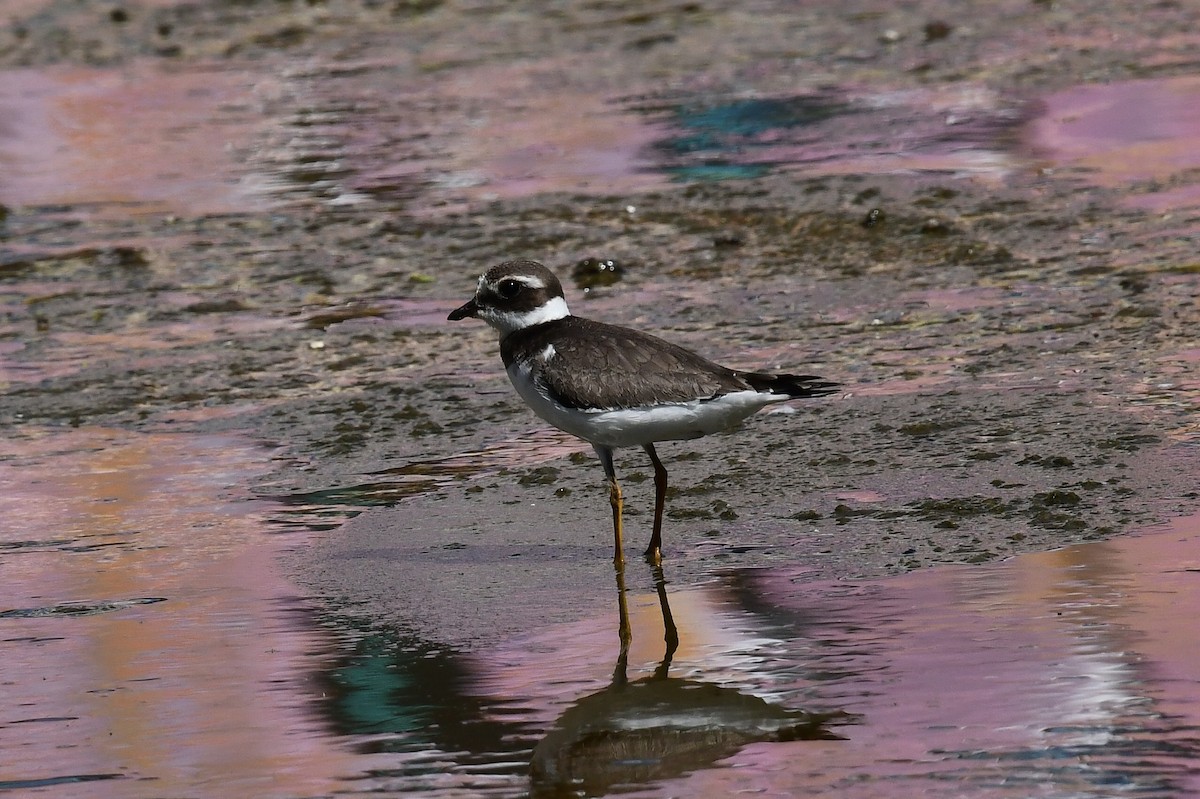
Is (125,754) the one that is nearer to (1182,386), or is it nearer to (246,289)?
(1182,386)

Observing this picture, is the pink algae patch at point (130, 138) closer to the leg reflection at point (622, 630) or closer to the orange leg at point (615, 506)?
the orange leg at point (615, 506)

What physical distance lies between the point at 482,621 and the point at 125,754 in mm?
1380

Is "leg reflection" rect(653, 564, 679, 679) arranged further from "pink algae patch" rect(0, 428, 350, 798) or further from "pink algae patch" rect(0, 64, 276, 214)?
"pink algae patch" rect(0, 64, 276, 214)

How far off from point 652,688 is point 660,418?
4.40ft

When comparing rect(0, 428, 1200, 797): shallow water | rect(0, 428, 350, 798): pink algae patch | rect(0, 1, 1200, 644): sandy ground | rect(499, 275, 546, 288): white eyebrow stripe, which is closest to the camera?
rect(0, 428, 1200, 797): shallow water

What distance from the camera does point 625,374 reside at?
657 centimetres

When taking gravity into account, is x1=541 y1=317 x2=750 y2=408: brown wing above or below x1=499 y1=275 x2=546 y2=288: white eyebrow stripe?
below

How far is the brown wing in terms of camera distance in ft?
21.3

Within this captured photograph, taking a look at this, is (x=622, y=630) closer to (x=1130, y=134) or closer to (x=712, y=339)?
(x=712, y=339)

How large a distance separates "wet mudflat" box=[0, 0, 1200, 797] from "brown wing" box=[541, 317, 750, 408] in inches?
22.8

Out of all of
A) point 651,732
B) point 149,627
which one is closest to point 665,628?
point 651,732

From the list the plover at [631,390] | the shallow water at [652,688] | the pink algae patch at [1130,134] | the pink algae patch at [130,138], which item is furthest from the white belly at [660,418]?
the pink algae patch at [130,138]

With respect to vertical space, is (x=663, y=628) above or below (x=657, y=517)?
below

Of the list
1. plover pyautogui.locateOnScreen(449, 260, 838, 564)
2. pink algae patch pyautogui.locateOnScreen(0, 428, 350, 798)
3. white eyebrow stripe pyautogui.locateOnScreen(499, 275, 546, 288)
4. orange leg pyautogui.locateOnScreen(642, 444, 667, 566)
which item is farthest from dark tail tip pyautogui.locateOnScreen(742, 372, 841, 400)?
pink algae patch pyautogui.locateOnScreen(0, 428, 350, 798)
